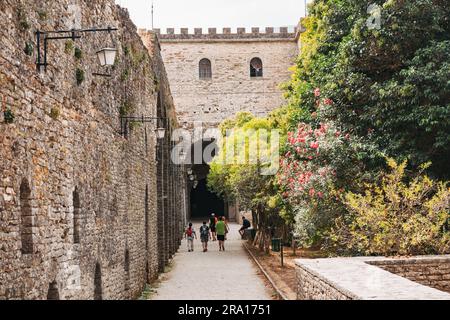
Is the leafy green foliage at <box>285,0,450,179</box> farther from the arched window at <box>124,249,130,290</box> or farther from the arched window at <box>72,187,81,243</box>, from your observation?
the arched window at <box>72,187,81,243</box>

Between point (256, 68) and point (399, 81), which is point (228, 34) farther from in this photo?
point (399, 81)

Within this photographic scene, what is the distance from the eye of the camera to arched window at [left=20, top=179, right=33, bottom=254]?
26.4ft

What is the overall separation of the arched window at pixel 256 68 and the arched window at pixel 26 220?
4727cm

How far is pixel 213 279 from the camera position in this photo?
1959cm

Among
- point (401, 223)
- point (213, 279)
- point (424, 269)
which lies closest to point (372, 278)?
point (424, 269)

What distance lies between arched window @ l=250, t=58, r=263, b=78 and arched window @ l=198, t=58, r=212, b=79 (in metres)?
3.46

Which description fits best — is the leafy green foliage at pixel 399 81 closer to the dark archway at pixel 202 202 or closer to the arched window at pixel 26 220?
the arched window at pixel 26 220

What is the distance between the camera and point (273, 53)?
179 ft

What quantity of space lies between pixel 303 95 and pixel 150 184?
5333 millimetres

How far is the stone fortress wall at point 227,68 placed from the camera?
53.8m

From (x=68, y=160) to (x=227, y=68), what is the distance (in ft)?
148

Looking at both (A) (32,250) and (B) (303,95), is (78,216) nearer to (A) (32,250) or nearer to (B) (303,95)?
(A) (32,250)
